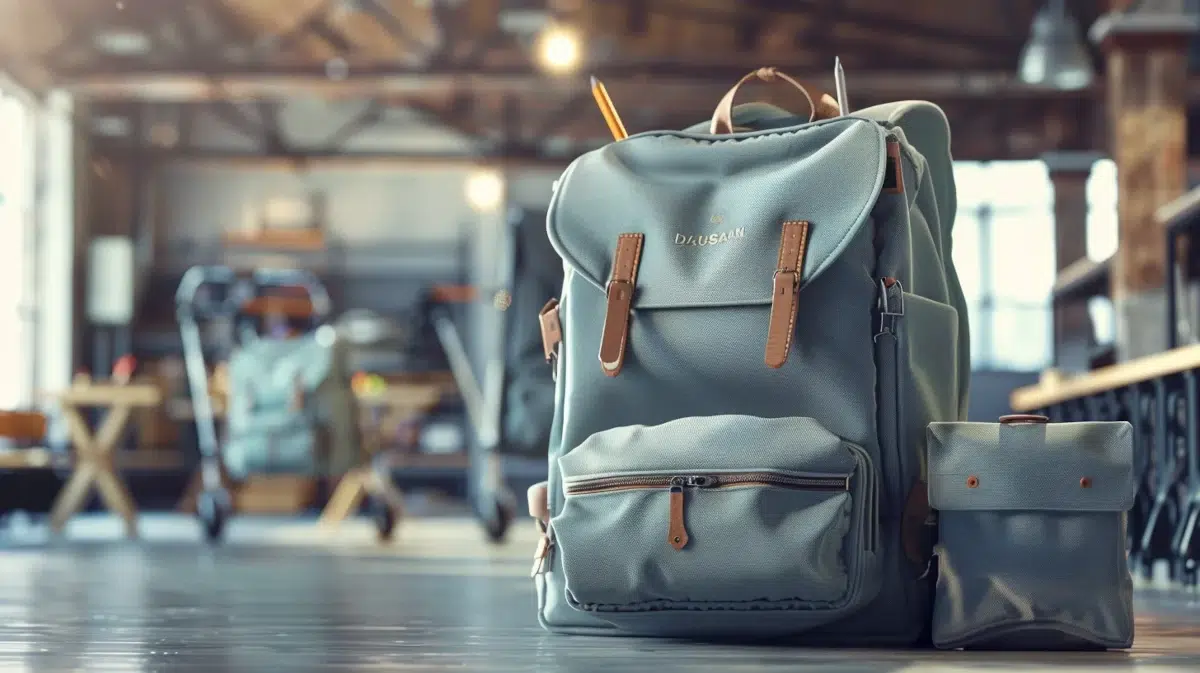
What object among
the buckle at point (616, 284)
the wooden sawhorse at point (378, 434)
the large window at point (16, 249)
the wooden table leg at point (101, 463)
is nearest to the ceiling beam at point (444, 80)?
the large window at point (16, 249)

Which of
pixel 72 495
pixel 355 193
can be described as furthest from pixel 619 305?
pixel 355 193

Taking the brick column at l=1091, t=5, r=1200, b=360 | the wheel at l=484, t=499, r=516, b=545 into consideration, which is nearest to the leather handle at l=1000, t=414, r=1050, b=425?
the wheel at l=484, t=499, r=516, b=545

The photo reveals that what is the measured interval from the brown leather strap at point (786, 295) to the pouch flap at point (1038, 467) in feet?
0.68

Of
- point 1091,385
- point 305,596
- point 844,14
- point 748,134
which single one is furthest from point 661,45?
point 748,134

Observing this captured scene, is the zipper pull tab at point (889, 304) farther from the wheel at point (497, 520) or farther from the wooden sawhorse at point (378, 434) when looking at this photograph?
the wooden sawhorse at point (378, 434)

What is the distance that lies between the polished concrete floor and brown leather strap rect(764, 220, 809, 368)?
331 millimetres

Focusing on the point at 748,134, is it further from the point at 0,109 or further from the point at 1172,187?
the point at 0,109

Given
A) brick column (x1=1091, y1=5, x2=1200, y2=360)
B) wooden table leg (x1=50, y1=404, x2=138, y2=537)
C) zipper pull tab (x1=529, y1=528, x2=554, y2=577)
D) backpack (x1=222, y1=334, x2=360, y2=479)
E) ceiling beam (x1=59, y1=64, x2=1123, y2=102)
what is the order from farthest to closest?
1. ceiling beam (x1=59, y1=64, x2=1123, y2=102)
2. brick column (x1=1091, y1=5, x2=1200, y2=360)
3. wooden table leg (x1=50, y1=404, x2=138, y2=537)
4. backpack (x1=222, y1=334, x2=360, y2=479)
5. zipper pull tab (x1=529, y1=528, x2=554, y2=577)

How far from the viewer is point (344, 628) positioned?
2160 mm

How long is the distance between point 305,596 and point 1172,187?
22.0 feet

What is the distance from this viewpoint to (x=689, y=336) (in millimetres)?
1837

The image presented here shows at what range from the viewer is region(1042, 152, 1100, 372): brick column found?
38.0 feet

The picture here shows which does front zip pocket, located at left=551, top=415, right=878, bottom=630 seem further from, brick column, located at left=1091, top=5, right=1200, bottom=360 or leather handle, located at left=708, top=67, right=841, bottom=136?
brick column, located at left=1091, top=5, right=1200, bottom=360

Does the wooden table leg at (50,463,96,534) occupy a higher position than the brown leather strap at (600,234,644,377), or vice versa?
the brown leather strap at (600,234,644,377)
